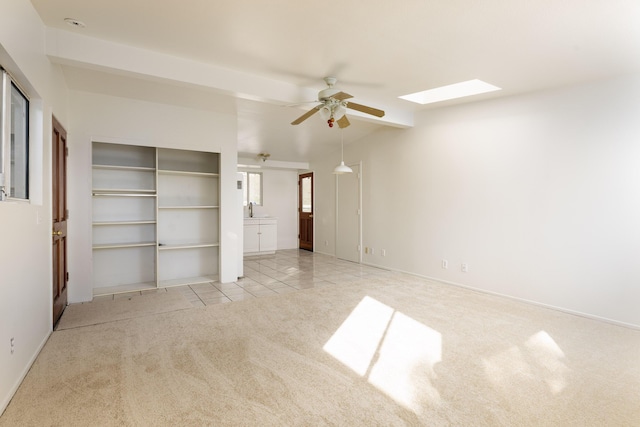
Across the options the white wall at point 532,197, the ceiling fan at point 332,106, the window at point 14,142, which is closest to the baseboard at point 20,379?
the window at point 14,142

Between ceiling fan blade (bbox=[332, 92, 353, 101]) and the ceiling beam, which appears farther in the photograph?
ceiling fan blade (bbox=[332, 92, 353, 101])

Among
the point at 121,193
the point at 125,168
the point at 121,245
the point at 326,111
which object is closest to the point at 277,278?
A: the point at 121,245

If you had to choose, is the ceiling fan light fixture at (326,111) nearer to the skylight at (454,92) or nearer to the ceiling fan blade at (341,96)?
the ceiling fan blade at (341,96)

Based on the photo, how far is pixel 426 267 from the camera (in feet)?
18.0

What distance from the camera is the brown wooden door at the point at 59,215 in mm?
3344

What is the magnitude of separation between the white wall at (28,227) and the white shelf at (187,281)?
1.85 meters

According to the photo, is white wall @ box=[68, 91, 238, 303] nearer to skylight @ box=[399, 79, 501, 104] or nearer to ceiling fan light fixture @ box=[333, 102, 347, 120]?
ceiling fan light fixture @ box=[333, 102, 347, 120]

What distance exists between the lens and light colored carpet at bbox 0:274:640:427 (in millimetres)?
1924

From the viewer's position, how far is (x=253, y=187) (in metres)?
8.79

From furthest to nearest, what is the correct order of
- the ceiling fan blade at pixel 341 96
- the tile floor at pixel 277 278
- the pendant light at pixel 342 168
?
the pendant light at pixel 342 168 → the tile floor at pixel 277 278 → the ceiling fan blade at pixel 341 96

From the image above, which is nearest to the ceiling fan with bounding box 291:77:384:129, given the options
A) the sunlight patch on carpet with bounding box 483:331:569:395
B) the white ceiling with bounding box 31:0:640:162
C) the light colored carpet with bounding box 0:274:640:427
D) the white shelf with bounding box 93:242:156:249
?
the white ceiling with bounding box 31:0:640:162

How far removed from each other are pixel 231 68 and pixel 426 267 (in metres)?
4.04

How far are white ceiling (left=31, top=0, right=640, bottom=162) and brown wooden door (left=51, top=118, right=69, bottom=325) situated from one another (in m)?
0.76

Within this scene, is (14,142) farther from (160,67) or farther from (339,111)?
(339,111)
